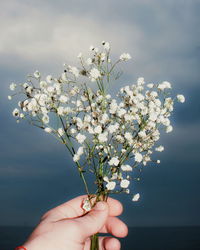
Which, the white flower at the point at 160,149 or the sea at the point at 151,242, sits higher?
the white flower at the point at 160,149

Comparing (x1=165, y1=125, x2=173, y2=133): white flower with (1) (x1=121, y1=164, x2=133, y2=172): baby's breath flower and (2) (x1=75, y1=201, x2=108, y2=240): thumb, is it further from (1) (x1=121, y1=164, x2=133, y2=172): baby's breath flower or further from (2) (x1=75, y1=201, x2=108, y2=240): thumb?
(2) (x1=75, y1=201, x2=108, y2=240): thumb

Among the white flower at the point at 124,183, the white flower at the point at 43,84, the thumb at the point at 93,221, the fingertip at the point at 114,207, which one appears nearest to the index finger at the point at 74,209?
the fingertip at the point at 114,207

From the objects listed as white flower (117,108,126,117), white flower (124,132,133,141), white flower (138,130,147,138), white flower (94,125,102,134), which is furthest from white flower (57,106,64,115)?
white flower (138,130,147,138)

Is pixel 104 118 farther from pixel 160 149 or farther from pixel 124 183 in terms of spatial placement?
pixel 160 149

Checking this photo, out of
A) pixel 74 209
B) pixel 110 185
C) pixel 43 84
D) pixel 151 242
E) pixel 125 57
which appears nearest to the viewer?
pixel 110 185

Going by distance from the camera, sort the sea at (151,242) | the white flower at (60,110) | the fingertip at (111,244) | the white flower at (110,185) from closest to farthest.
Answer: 1. the white flower at (110,185)
2. the white flower at (60,110)
3. the fingertip at (111,244)
4. the sea at (151,242)

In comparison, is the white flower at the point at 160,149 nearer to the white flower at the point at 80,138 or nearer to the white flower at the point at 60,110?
the white flower at the point at 80,138

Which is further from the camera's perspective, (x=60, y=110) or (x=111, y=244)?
(x=111, y=244)

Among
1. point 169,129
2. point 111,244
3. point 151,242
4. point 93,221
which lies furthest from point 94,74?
point 151,242
